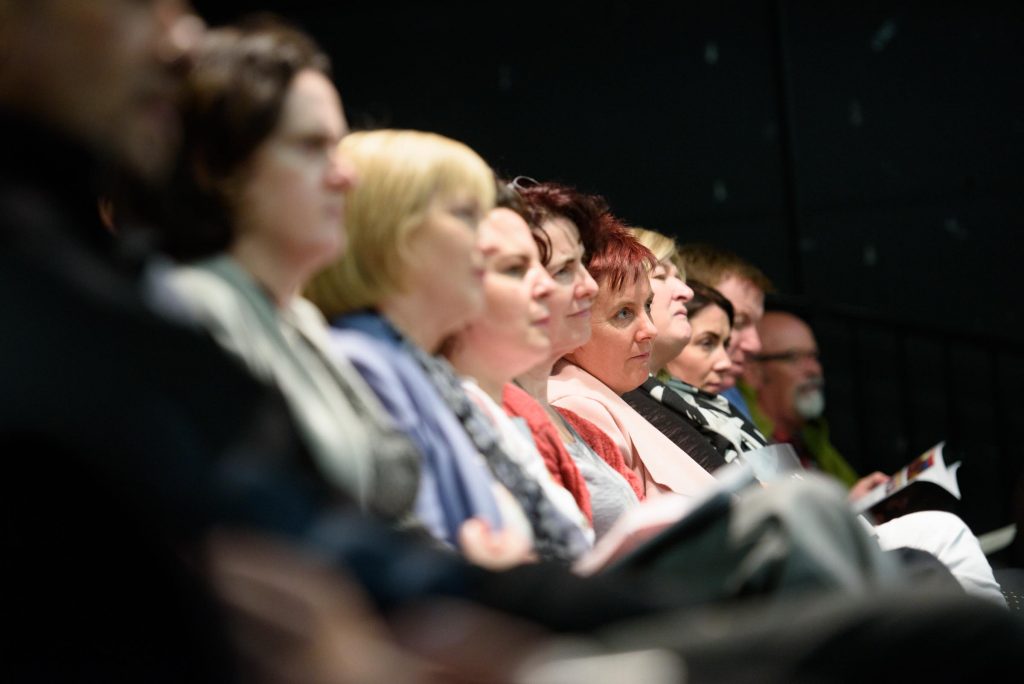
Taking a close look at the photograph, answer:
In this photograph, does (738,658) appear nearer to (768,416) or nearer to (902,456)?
(768,416)

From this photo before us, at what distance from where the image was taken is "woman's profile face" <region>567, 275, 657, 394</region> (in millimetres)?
3002

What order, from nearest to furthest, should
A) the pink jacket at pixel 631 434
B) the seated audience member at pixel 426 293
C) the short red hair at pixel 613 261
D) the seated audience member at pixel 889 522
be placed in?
the seated audience member at pixel 426 293 → the seated audience member at pixel 889 522 → the pink jacket at pixel 631 434 → the short red hair at pixel 613 261

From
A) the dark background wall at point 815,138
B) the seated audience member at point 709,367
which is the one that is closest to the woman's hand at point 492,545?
the seated audience member at point 709,367

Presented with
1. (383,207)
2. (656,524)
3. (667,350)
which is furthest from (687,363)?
(656,524)

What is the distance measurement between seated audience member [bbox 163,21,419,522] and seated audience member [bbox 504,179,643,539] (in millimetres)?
675

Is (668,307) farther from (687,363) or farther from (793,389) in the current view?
(793,389)

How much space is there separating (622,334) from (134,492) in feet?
6.42

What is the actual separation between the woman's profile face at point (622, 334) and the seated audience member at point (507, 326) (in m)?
0.72

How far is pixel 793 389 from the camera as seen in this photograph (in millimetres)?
4578

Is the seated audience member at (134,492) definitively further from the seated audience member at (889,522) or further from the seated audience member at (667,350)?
the seated audience member at (667,350)

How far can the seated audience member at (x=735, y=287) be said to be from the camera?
416cm

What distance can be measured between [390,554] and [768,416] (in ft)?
11.3

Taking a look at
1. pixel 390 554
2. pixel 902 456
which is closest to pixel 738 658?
pixel 390 554

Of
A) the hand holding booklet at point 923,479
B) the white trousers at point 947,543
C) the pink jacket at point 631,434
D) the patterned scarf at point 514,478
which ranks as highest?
the hand holding booklet at point 923,479
